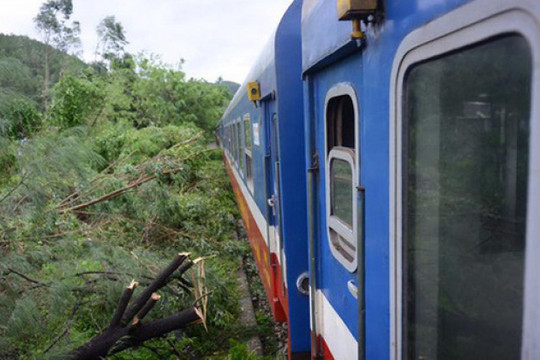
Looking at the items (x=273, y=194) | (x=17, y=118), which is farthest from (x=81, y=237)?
(x=273, y=194)

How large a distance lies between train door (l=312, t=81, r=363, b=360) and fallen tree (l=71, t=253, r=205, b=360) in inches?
71.9

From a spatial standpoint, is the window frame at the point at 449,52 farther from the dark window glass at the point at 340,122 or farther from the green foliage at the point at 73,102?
the green foliage at the point at 73,102

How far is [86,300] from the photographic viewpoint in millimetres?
4539

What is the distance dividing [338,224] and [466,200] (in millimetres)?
1127

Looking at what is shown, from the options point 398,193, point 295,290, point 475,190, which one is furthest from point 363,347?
point 295,290

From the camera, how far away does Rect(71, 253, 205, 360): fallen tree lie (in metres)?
3.85

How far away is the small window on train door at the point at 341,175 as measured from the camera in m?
1.98

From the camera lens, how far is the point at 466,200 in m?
1.07

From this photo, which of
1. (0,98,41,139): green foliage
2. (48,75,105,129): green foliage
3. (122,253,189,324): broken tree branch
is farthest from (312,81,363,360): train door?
(48,75,105,129): green foliage

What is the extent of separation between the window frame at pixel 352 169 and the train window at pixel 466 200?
469 mm

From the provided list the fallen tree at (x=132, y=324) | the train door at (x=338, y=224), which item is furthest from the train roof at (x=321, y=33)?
the fallen tree at (x=132, y=324)

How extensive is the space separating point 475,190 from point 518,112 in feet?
0.75

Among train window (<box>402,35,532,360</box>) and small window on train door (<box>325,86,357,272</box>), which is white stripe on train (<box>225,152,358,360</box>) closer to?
small window on train door (<box>325,86,357,272</box>)

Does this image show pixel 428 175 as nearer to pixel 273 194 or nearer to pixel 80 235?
pixel 273 194
